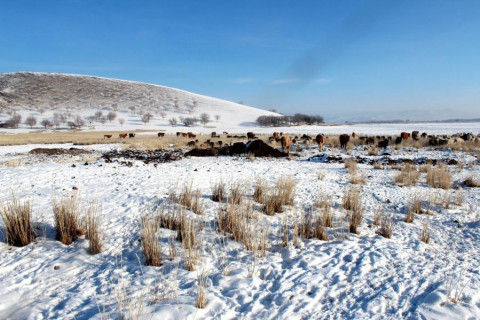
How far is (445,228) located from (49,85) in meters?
127

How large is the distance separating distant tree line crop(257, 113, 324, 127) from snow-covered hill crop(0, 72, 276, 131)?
4.16 metres

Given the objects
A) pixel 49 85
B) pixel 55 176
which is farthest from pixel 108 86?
pixel 55 176

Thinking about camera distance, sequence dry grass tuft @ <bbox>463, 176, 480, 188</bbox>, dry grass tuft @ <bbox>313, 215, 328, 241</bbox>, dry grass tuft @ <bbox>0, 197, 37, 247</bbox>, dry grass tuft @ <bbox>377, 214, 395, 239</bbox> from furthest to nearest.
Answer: dry grass tuft @ <bbox>463, 176, 480, 188</bbox>
dry grass tuft @ <bbox>377, 214, 395, 239</bbox>
dry grass tuft @ <bbox>313, 215, 328, 241</bbox>
dry grass tuft @ <bbox>0, 197, 37, 247</bbox>

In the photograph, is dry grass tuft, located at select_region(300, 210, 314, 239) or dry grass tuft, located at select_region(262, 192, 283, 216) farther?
dry grass tuft, located at select_region(262, 192, 283, 216)

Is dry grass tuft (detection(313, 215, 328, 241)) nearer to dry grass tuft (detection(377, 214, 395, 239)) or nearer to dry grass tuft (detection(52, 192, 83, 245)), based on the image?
dry grass tuft (detection(377, 214, 395, 239))

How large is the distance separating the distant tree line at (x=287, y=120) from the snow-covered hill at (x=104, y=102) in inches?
164

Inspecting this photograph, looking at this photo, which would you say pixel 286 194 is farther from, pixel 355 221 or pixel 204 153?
pixel 204 153

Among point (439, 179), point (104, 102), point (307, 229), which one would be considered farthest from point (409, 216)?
point (104, 102)

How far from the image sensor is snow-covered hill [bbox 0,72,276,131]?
83.8 meters

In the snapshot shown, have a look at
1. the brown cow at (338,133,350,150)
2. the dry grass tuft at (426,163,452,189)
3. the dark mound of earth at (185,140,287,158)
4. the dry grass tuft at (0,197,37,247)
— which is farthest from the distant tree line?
the dry grass tuft at (0,197,37,247)

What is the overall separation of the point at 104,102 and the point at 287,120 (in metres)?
63.8

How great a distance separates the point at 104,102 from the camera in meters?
98.9

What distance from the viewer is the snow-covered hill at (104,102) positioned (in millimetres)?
83750

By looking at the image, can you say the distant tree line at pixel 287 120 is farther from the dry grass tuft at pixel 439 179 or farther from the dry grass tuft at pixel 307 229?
the dry grass tuft at pixel 307 229
